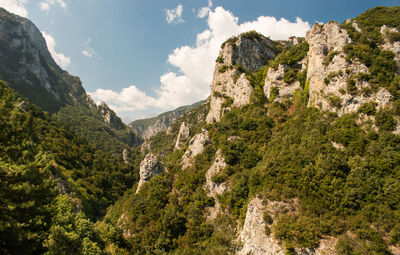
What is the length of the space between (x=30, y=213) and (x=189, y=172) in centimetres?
3307

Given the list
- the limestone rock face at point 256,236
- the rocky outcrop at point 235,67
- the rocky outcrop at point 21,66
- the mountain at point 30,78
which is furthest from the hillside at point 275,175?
the rocky outcrop at point 21,66

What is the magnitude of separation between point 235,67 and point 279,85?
20.9 meters

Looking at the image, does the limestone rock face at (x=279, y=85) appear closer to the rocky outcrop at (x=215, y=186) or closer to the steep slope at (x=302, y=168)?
the steep slope at (x=302, y=168)

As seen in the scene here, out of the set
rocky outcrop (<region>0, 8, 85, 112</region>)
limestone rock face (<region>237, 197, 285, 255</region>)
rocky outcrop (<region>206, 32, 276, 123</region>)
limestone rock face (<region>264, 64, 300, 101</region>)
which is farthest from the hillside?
rocky outcrop (<region>0, 8, 85, 112</region>)

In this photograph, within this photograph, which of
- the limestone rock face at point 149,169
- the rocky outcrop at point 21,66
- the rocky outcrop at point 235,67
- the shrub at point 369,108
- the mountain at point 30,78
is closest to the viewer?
the shrub at point 369,108

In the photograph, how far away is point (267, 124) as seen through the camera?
134ft

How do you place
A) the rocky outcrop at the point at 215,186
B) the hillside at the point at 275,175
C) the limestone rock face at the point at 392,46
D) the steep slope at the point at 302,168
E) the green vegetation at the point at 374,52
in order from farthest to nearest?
the rocky outcrop at the point at 215,186, the limestone rock face at the point at 392,46, the green vegetation at the point at 374,52, the steep slope at the point at 302,168, the hillside at the point at 275,175

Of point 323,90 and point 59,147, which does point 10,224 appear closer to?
point 323,90

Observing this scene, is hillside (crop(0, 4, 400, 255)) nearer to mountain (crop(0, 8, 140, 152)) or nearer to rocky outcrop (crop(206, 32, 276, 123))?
rocky outcrop (crop(206, 32, 276, 123))

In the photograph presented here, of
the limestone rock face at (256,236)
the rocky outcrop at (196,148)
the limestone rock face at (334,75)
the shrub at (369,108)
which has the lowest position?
the limestone rock face at (256,236)

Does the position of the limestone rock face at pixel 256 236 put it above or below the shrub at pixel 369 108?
below

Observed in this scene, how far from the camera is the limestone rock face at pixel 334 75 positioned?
29002 millimetres

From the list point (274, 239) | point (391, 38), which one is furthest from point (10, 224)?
point (391, 38)

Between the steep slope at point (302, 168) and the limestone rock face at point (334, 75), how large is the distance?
0.57 ft
